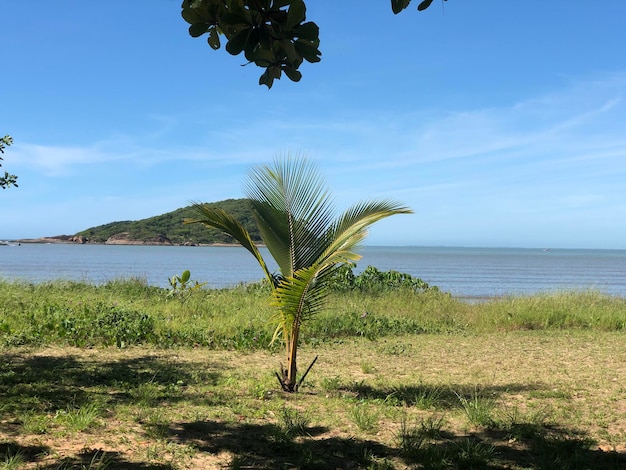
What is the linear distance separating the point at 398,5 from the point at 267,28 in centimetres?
70

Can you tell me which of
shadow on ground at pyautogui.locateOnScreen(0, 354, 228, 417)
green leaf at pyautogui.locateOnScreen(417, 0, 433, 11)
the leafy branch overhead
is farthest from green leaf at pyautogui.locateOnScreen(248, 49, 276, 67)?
shadow on ground at pyautogui.locateOnScreen(0, 354, 228, 417)

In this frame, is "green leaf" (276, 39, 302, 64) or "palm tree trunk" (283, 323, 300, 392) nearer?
"green leaf" (276, 39, 302, 64)

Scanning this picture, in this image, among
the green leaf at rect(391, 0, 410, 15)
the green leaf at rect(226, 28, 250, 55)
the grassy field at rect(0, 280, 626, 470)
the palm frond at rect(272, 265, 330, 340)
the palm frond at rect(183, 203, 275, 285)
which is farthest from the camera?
the palm frond at rect(183, 203, 275, 285)

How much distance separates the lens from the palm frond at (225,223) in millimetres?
5984

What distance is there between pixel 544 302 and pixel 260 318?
739 centimetres

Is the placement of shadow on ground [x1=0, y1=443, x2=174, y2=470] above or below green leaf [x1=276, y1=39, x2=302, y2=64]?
below

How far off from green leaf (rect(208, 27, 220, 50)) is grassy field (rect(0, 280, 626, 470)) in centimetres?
283

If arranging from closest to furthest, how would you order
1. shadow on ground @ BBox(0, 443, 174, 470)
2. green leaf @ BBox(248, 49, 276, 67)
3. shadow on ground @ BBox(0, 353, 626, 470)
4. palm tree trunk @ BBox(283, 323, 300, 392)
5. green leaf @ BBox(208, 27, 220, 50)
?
green leaf @ BBox(248, 49, 276, 67) → green leaf @ BBox(208, 27, 220, 50) → shadow on ground @ BBox(0, 443, 174, 470) → shadow on ground @ BBox(0, 353, 626, 470) → palm tree trunk @ BBox(283, 323, 300, 392)

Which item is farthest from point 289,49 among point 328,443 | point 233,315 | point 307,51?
point 233,315

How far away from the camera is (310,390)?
21.1 ft

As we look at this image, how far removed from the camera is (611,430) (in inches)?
199

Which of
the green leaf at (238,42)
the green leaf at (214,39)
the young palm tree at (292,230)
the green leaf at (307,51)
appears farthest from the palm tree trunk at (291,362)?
the green leaf at (238,42)

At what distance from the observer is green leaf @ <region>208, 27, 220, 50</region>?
140 inches

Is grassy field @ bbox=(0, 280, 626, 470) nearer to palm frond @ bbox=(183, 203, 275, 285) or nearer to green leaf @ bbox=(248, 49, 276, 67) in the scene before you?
palm frond @ bbox=(183, 203, 275, 285)
